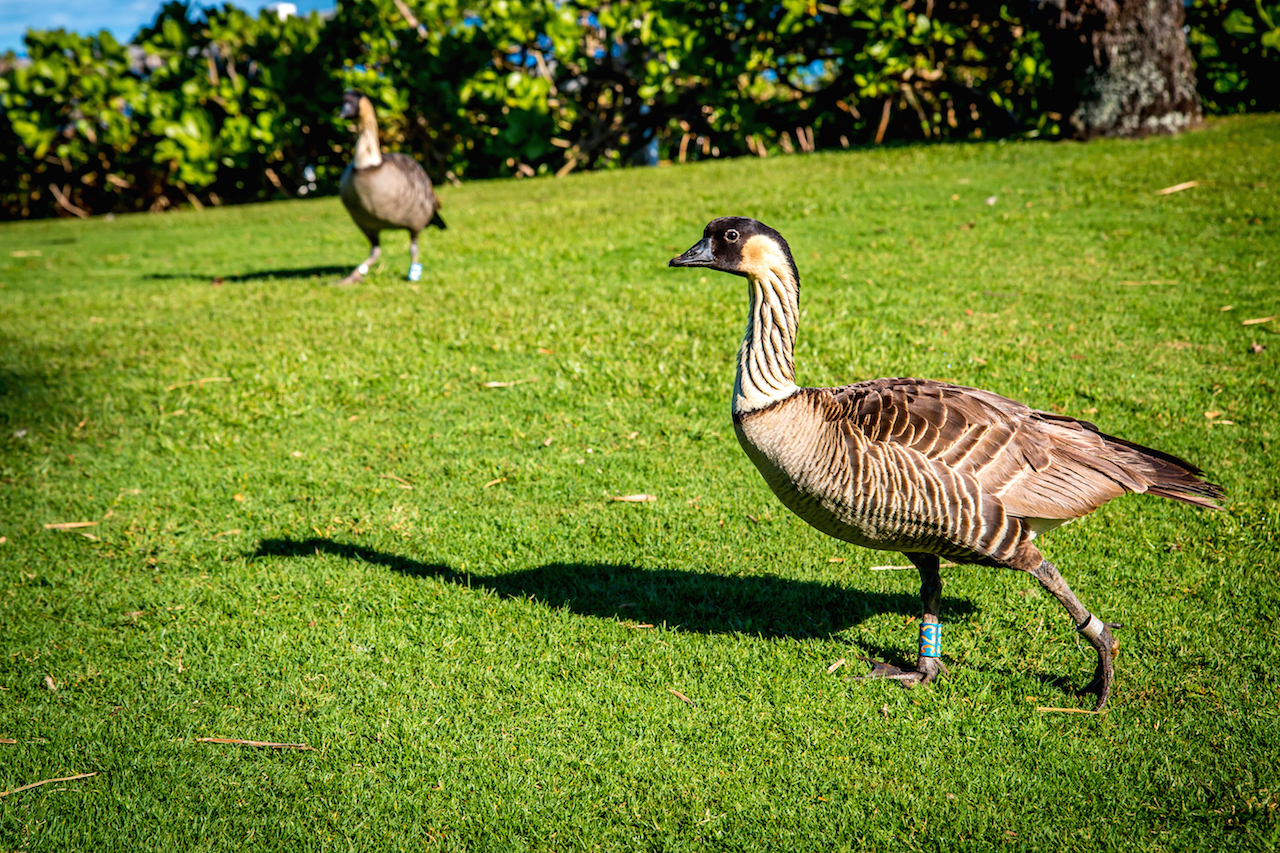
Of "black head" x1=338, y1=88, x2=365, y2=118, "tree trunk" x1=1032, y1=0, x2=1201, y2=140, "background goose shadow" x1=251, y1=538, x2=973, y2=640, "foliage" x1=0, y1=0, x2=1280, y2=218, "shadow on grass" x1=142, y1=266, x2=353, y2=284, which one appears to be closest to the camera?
"background goose shadow" x1=251, y1=538, x2=973, y2=640

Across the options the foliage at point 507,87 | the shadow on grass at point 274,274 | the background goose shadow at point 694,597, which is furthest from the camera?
the foliage at point 507,87

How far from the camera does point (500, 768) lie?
10.8 feet

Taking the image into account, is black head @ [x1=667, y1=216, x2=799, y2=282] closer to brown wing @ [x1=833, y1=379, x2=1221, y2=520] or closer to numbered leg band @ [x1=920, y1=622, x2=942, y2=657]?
brown wing @ [x1=833, y1=379, x2=1221, y2=520]

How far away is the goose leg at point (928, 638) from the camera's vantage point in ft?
12.0

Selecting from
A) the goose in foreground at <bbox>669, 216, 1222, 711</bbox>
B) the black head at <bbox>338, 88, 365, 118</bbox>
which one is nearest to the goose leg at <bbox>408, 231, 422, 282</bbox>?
the black head at <bbox>338, 88, 365, 118</bbox>

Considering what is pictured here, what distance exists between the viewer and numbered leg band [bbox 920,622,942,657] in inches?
143

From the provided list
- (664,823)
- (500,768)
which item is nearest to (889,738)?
(664,823)

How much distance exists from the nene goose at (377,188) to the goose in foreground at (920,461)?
6909mm

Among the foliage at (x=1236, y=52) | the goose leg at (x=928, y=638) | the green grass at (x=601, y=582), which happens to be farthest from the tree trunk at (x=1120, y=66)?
the goose leg at (x=928, y=638)

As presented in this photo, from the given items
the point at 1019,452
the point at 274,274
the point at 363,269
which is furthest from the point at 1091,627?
the point at 274,274

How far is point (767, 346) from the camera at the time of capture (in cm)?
351

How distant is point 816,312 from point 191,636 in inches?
216

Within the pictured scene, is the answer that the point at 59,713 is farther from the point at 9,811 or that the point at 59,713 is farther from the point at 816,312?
the point at 816,312

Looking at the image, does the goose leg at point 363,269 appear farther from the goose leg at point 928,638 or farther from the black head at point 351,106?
the goose leg at point 928,638
